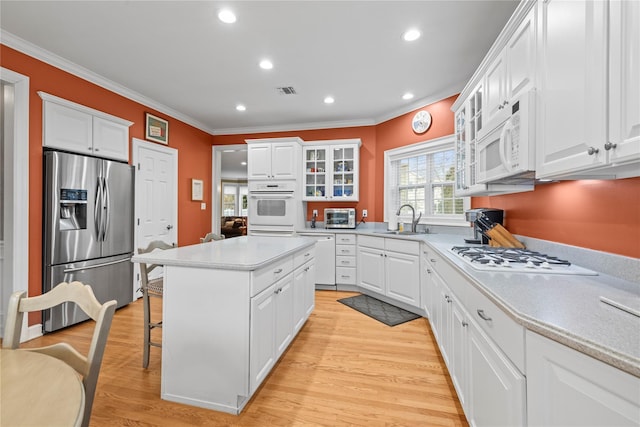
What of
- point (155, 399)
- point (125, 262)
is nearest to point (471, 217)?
point (155, 399)

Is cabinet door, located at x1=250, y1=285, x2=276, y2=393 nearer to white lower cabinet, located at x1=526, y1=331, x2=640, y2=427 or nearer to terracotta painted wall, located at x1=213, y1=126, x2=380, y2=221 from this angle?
white lower cabinet, located at x1=526, y1=331, x2=640, y2=427

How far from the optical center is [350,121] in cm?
481

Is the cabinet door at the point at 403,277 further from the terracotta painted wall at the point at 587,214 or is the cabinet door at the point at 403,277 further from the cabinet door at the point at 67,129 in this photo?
the cabinet door at the point at 67,129

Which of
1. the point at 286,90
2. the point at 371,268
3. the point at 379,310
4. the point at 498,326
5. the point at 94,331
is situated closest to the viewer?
the point at 94,331

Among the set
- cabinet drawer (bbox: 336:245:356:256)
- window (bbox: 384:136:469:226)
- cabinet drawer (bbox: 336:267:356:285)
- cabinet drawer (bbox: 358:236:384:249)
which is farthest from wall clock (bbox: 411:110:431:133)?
cabinet drawer (bbox: 336:267:356:285)

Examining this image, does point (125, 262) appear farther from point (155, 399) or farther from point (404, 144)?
point (404, 144)

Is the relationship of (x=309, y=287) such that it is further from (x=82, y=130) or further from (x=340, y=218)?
(x=82, y=130)

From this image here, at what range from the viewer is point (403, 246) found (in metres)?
3.34

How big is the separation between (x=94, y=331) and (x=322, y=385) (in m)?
1.55

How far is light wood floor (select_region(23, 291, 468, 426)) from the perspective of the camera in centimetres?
166

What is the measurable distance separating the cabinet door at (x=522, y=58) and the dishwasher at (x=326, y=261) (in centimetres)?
292

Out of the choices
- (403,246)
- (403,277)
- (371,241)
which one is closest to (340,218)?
(371,241)

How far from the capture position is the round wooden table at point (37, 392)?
0.61 metres

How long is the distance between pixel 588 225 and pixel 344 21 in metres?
2.18
